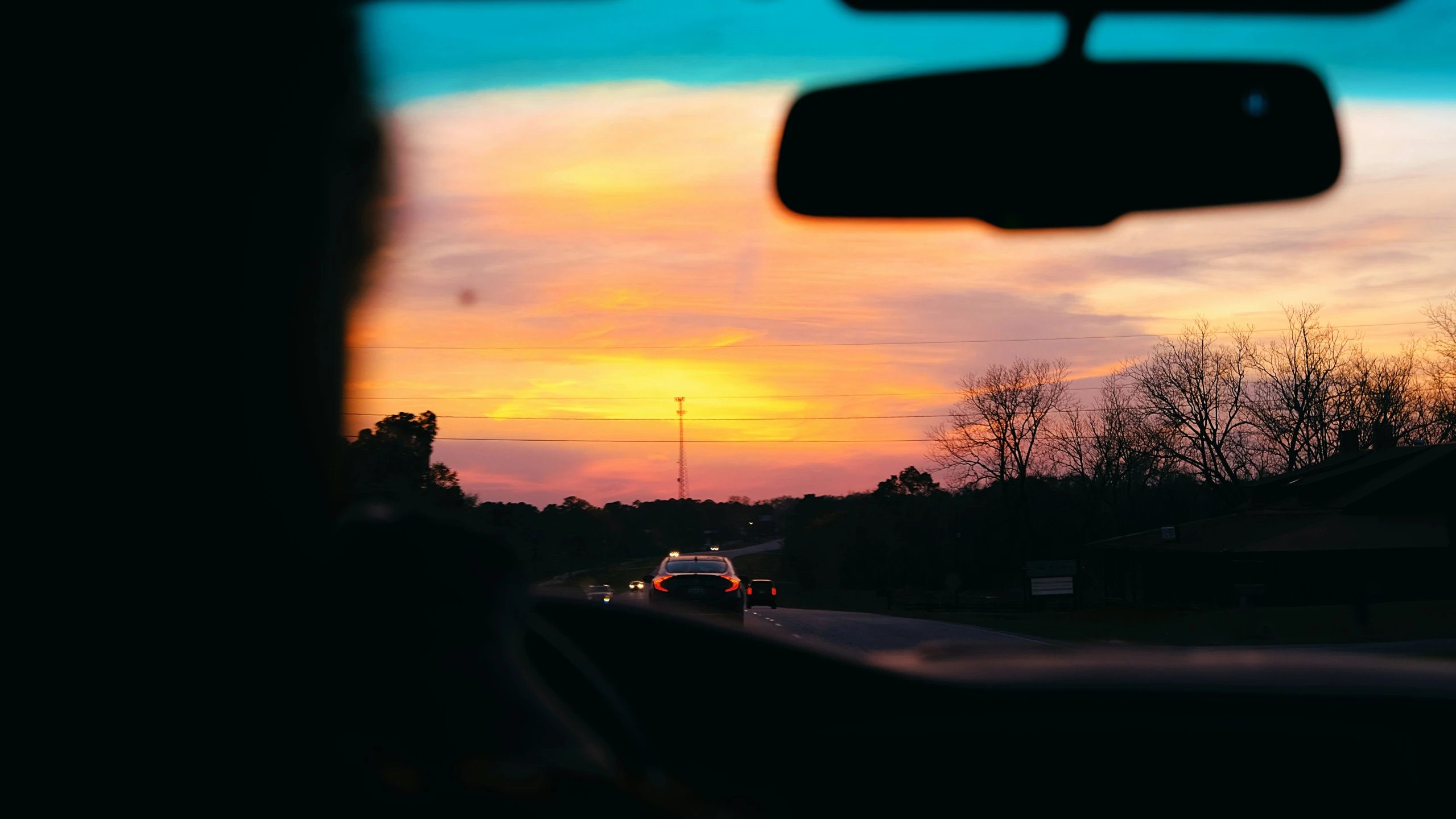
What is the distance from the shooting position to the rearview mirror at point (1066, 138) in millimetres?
2875

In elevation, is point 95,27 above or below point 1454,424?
below

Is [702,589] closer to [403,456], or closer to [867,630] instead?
[867,630]

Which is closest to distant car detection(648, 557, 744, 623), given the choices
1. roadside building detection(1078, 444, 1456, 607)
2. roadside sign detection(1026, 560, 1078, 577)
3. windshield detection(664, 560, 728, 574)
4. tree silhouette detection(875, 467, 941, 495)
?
windshield detection(664, 560, 728, 574)

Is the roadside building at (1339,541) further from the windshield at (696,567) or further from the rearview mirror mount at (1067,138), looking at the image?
the rearview mirror mount at (1067,138)

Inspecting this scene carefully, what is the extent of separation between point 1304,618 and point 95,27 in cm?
3959

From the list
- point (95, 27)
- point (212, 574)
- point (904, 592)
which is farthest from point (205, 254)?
point (904, 592)

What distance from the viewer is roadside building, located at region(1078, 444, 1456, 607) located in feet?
143

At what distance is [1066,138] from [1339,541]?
4667 centimetres

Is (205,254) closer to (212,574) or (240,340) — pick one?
(240,340)

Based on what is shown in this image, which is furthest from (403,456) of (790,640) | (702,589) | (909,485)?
(909,485)

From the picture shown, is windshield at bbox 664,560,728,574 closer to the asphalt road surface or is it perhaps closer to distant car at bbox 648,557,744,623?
distant car at bbox 648,557,744,623

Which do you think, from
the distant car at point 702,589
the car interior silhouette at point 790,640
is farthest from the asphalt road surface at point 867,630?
the car interior silhouette at point 790,640

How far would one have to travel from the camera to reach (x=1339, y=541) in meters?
43.4

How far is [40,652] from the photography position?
2045 mm
